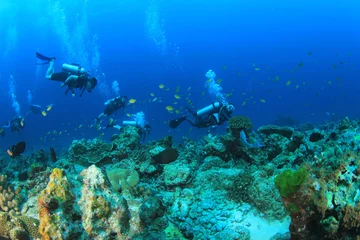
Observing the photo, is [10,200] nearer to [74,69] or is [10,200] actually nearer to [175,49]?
[74,69]

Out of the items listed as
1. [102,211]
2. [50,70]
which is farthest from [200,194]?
[50,70]

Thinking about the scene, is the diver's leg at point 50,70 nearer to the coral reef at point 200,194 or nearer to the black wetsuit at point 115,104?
the black wetsuit at point 115,104

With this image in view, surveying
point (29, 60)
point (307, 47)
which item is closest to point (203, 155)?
point (29, 60)

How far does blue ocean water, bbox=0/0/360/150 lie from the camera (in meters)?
80.3

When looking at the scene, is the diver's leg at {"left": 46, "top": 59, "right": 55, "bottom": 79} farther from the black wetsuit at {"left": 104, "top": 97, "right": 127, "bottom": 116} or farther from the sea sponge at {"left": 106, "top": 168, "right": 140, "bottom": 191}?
the sea sponge at {"left": 106, "top": 168, "right": 140, "bottom": 191}

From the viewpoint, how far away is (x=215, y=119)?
9.36 meters

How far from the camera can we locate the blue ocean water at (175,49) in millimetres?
80312

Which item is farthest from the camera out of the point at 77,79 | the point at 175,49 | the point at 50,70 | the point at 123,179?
the point at 175,49


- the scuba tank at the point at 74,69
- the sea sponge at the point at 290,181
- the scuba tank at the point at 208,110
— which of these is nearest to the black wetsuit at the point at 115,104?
the scuba tank at the point at 74,69

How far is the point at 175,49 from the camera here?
14962cm

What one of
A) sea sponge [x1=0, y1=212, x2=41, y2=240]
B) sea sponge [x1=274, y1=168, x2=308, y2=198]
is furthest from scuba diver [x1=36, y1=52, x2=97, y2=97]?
sea sponge [x1=274, y1=168, x2=308, y2=198]

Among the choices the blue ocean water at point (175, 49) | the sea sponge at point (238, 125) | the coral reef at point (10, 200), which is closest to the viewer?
the coral reef at point (10, 200)

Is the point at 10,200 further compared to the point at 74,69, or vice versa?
the point at 74,69

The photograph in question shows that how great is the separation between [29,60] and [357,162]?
390 feet
